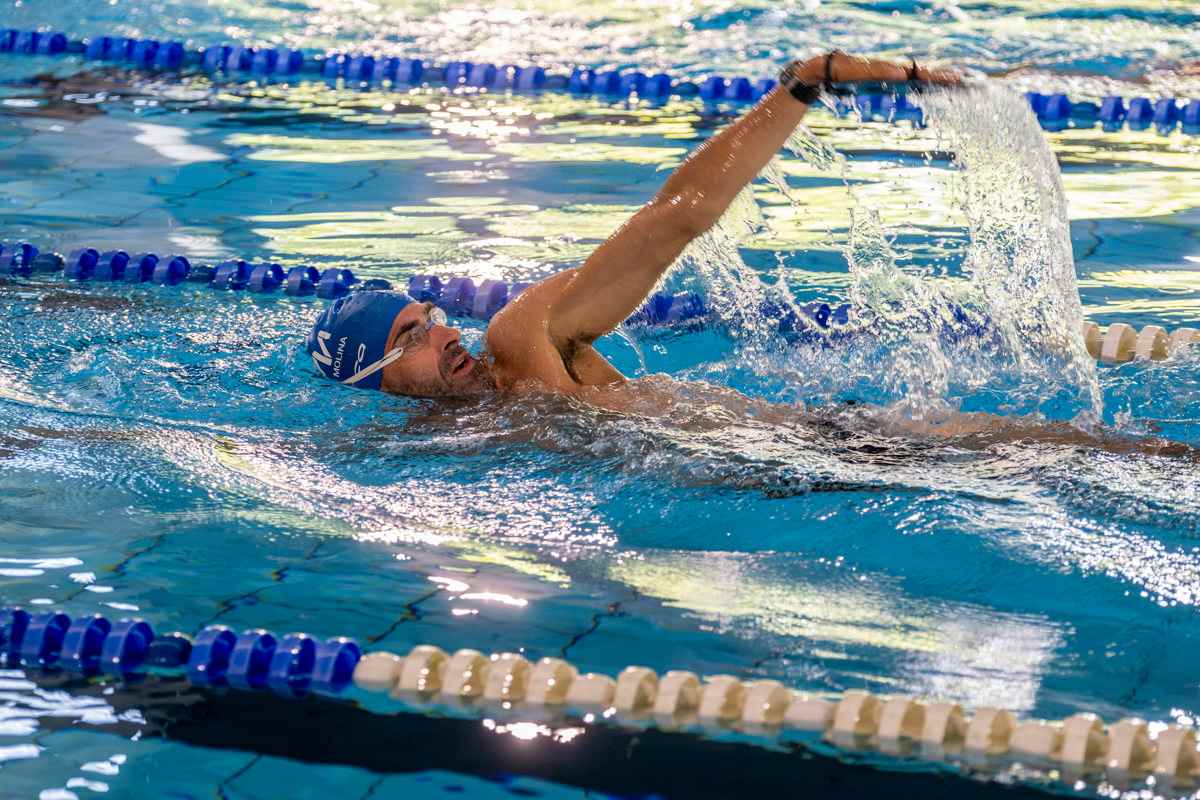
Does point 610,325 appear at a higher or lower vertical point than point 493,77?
lower

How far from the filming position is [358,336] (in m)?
3.68

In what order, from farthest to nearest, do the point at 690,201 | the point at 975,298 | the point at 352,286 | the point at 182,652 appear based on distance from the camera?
1. the point at 352,286
2. the point at 975,298
3. the point at 690,201
4. the point at 182,652

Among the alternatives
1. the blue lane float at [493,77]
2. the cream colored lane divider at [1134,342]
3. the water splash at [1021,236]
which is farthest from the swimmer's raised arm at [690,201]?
the blue lane float at [493,77]

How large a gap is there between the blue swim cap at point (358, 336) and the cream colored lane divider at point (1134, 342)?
6.04 ft

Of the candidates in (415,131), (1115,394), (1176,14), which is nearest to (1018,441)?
(1115,394)

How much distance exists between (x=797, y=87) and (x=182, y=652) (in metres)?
1.57

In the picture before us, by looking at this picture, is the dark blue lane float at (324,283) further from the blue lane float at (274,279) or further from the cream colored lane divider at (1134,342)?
the cream colored lane divider at (1134,342)

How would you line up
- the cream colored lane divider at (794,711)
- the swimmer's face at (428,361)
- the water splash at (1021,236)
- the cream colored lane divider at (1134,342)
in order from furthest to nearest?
the cream colored lane divider at (1134,342) < the swimmer's face at (428,361) < the water splash at (1021,236) < the cream colored lane divider at (794,711)

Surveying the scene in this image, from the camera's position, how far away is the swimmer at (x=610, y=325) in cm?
308

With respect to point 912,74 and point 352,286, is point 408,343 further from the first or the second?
point 912,74

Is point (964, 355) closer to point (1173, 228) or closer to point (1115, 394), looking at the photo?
point (1115, 394)

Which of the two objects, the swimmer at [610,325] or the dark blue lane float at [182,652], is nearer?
the dark blue lane float at [182,652]

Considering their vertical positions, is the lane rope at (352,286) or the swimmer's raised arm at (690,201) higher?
the swimmer's raised arm at (690,201)

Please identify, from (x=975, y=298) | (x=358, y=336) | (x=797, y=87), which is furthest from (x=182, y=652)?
(x=975, y=298)
